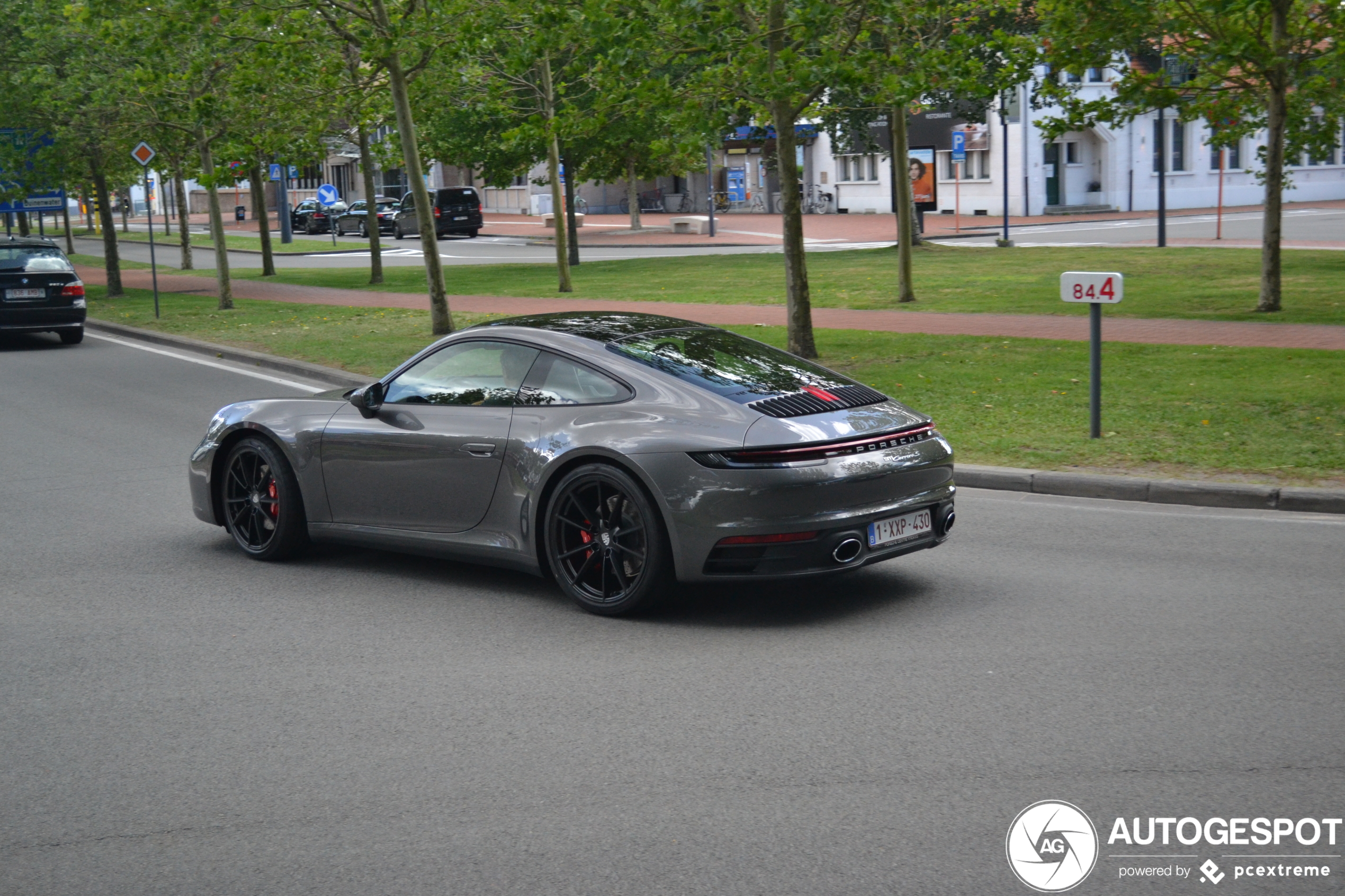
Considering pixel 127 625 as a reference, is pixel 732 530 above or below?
above

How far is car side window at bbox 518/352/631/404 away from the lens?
6.81m

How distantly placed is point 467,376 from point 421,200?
1418 cm

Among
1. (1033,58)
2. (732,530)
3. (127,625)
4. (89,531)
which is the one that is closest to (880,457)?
(732,530)

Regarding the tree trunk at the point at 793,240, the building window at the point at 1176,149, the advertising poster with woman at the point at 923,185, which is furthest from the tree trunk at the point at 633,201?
the tree trunk at the point at 793,240

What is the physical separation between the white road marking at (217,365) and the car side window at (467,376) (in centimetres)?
567

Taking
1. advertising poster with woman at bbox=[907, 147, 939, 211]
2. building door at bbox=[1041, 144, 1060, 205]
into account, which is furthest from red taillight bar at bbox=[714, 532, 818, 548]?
building door at bbox=[1041, 144, 1060, 205]

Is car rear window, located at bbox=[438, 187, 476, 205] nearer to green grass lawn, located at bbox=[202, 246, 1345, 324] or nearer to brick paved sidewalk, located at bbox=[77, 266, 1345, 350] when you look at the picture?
green grass lawn, located at bbox=[202, 246, 1345, 324]

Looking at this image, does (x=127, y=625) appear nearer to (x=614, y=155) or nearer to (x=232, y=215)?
(x=614, y=155)

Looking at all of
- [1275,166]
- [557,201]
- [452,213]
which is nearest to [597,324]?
[1275,166]

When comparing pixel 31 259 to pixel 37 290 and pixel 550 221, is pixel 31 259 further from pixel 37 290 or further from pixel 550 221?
pixel 550 221

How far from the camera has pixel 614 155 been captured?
44.6 m

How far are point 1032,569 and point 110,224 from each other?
2877 cm

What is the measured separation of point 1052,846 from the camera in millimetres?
4141

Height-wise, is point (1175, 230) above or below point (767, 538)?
above
